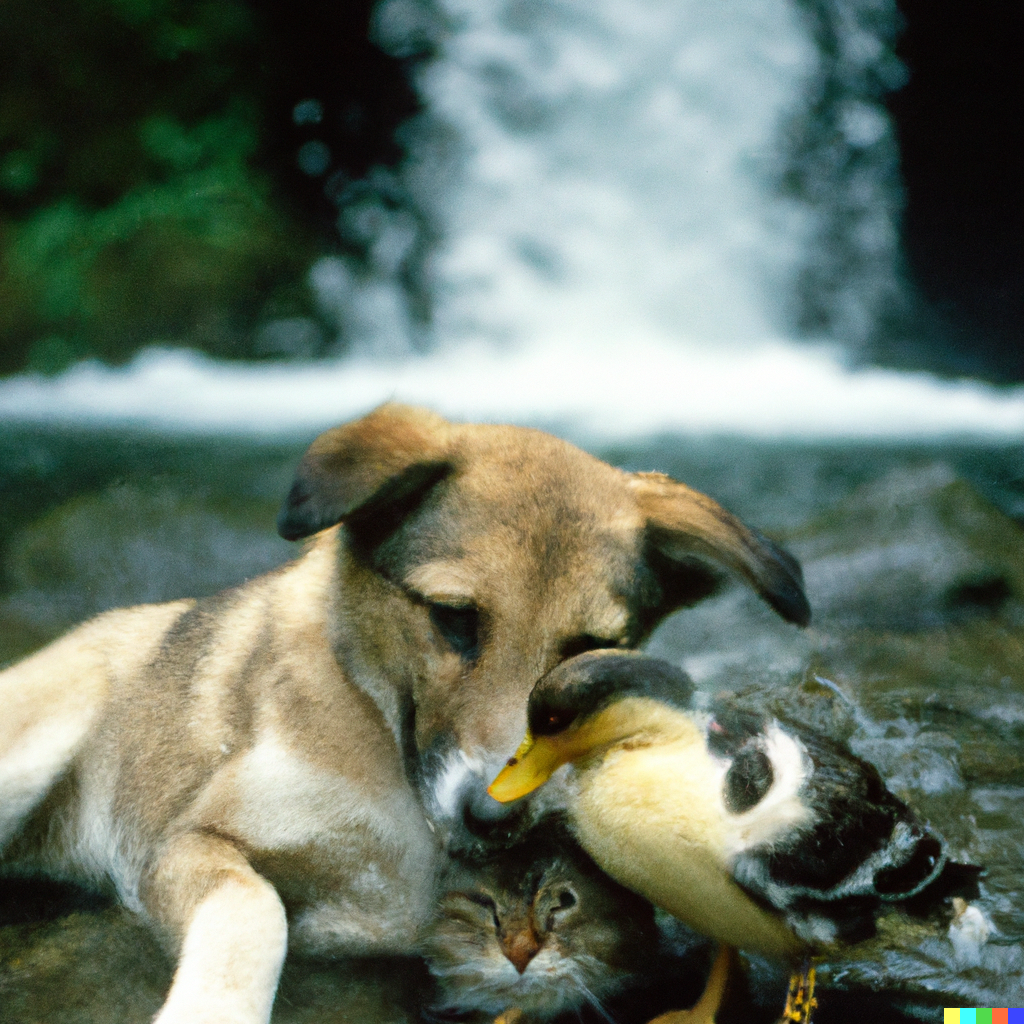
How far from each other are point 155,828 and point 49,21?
8384 millimetres

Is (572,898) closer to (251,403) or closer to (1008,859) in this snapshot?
(1008,859)

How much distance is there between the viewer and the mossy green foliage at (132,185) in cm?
895

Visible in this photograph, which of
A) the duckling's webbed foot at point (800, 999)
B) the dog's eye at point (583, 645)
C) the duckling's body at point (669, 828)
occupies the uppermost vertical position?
the dog's eye at point (583, 645)

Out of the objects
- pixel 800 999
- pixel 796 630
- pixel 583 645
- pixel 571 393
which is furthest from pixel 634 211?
pixel 800 999

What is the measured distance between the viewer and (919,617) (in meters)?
5.46

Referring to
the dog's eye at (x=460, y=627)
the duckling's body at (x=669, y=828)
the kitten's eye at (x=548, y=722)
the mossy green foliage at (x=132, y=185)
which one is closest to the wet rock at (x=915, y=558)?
the duckling's body at (x=669, y=828)

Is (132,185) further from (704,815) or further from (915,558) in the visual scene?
(704,815)

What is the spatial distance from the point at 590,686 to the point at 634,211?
9517 millimetres

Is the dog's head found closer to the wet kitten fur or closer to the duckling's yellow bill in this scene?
the duckling's yellow bill

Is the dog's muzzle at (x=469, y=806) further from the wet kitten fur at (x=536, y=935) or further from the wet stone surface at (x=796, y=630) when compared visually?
the wet stone surface at (x=796, y=630)

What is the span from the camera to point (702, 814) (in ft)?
8.23

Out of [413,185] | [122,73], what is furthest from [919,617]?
[122,73]

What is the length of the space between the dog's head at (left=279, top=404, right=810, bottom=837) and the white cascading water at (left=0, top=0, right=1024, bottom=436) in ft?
23.0

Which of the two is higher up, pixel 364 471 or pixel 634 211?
pixel 364 471
